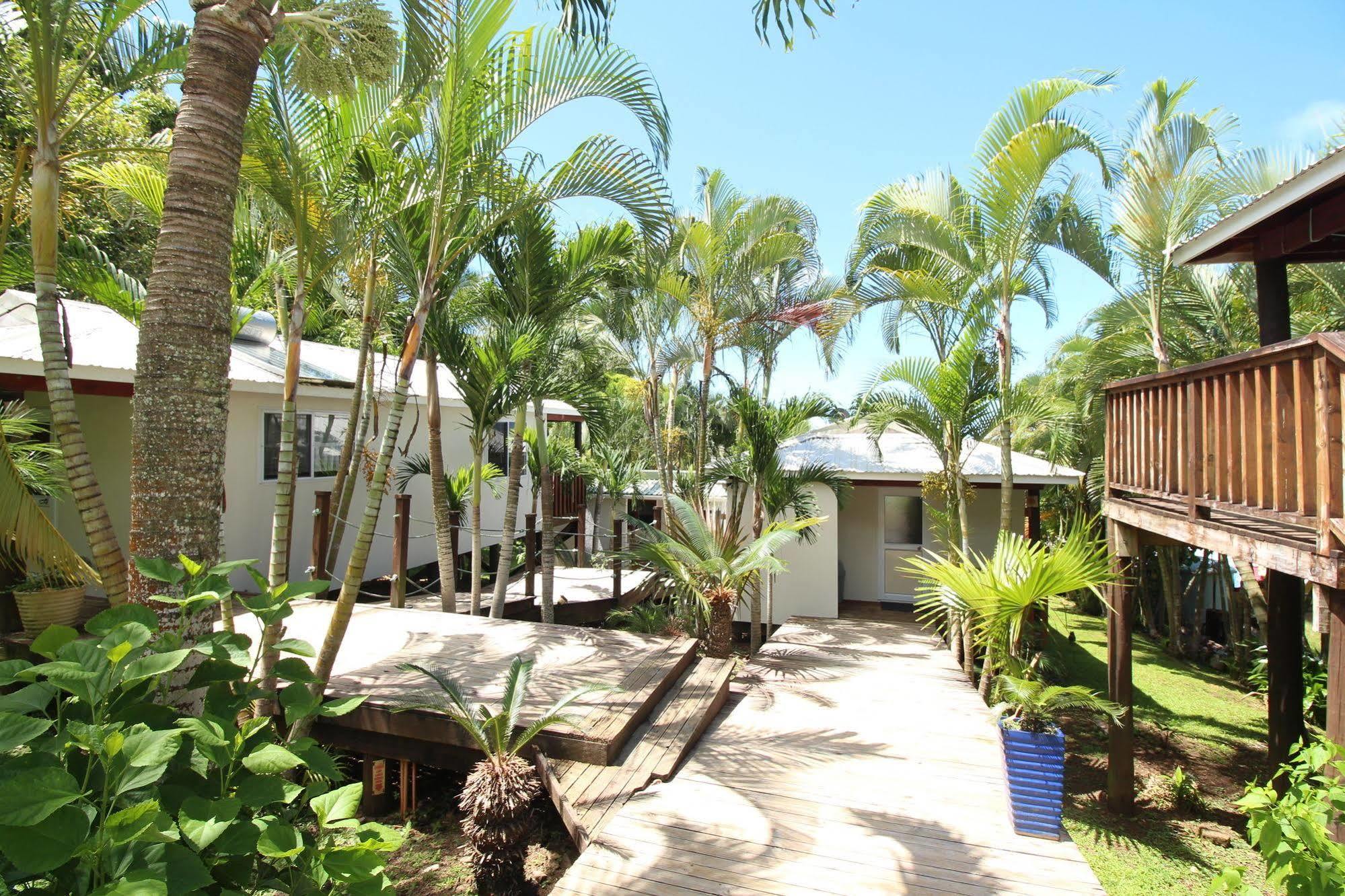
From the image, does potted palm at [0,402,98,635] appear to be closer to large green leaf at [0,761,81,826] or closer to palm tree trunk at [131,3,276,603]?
palm tree trunk at [131,3,276,603]

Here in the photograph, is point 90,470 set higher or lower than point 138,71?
lower

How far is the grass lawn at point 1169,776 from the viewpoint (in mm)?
5688

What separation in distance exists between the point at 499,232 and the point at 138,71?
3982mm

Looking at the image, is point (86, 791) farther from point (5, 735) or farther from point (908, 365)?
point (908, 365)

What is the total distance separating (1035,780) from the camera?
179 inches

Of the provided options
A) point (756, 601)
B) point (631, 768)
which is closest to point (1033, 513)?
point (756, 601)

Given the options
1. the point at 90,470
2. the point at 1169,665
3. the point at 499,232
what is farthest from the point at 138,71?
the point at 1169,665

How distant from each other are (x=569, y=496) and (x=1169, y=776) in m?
11.5

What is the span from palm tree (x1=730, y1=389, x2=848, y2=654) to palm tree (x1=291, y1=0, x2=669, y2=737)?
4.39 m

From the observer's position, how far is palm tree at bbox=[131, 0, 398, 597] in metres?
3.35

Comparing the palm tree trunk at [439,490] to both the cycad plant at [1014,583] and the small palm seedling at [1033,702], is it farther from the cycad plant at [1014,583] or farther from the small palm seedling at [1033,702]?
the small palm seedling at [1033,702]

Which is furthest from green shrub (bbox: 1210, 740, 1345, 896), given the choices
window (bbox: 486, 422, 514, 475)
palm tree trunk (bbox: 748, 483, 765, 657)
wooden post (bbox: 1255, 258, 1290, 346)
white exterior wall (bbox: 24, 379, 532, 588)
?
window (bbox: 486, 422, 514, 475)

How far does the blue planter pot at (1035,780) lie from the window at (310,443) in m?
8.99

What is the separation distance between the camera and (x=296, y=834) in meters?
→ 2.09
